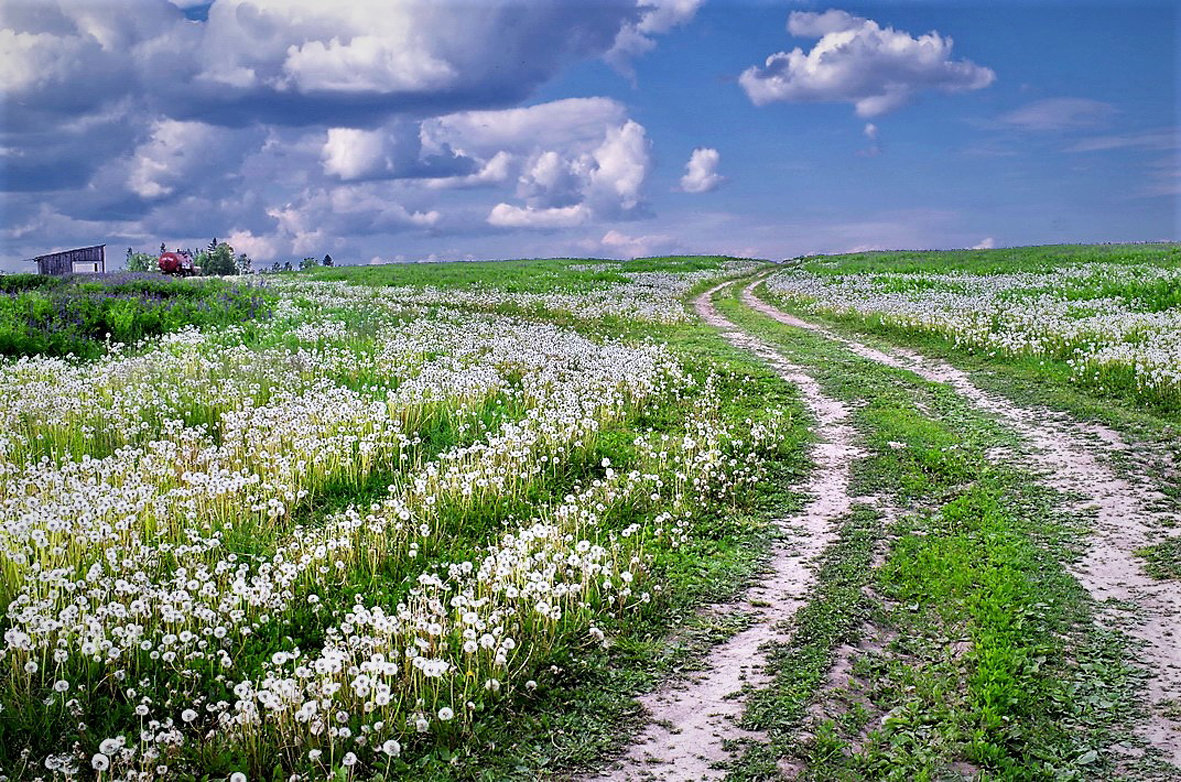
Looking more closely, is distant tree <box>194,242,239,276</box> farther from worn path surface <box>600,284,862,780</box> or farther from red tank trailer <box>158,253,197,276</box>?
worn path surface <box>600,284,862,780</box>

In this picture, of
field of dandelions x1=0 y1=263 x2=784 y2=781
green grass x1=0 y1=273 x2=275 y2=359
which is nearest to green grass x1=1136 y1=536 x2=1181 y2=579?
field of dandelions x1=0 y1=263 x2=784 y2=781

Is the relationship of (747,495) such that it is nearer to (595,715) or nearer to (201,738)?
(595,715)

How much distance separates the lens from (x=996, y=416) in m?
14.0

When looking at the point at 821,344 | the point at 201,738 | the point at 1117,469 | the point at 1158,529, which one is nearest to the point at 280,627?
the point at 201,738

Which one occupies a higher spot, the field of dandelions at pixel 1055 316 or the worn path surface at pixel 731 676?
the field of dandelions at pixel 1055 316

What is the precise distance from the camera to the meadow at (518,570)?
5441mm

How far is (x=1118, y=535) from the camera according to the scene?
878 cm

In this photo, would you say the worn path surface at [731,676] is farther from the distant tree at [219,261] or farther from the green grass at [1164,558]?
the distant tree at [219,261]

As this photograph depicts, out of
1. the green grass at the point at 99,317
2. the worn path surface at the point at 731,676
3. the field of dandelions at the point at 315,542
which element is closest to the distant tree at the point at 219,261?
the green grass at the point at 99,317

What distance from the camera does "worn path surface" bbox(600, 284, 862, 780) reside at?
527cm

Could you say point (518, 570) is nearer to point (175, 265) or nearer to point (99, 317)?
point (99, 317)

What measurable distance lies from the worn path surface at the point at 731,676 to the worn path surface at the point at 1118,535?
2442 mm

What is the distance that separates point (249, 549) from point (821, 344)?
17259mm

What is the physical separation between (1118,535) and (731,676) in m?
5.02
